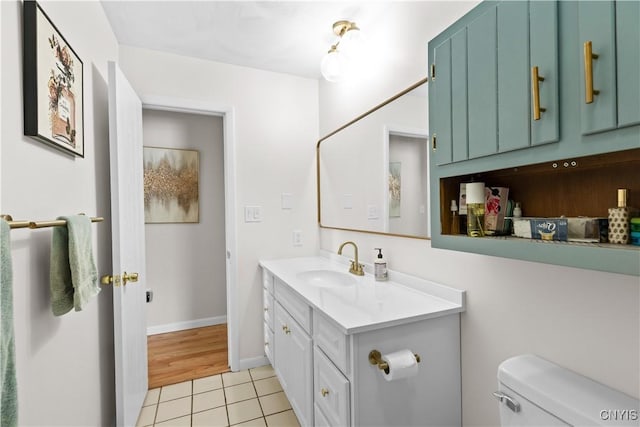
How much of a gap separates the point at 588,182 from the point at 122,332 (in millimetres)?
1989

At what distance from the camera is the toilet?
75 centimetres

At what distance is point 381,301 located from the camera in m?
1.35

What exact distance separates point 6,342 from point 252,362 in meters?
2.00

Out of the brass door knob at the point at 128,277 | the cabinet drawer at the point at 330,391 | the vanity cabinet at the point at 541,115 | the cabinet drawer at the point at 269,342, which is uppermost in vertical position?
the vanity cabinet at the point at 541,115

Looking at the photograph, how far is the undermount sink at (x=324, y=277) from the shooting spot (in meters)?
1.93

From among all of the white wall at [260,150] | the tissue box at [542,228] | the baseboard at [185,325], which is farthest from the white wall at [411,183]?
the baseboard at [185,325]

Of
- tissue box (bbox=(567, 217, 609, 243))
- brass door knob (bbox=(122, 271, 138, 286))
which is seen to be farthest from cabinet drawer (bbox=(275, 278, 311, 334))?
tissue box (bbox=(567, 217, 609, 243))

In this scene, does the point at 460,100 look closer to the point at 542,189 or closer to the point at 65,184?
the point at 542,189

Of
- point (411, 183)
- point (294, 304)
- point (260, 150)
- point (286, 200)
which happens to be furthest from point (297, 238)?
point (411, 183)

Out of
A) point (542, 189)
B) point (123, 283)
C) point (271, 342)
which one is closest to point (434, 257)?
point (542, 189)

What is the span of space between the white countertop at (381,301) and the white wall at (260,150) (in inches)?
26.4

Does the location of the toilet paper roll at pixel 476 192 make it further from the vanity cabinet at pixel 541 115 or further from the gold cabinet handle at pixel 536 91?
the gold cabinet handle at pixel 536 91

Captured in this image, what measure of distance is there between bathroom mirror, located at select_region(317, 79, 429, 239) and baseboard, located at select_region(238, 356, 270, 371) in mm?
1211

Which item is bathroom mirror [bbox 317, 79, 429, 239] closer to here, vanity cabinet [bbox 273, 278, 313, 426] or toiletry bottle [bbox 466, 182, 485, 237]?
toiletry bottle [bbox 466, 182, 485, 237]
